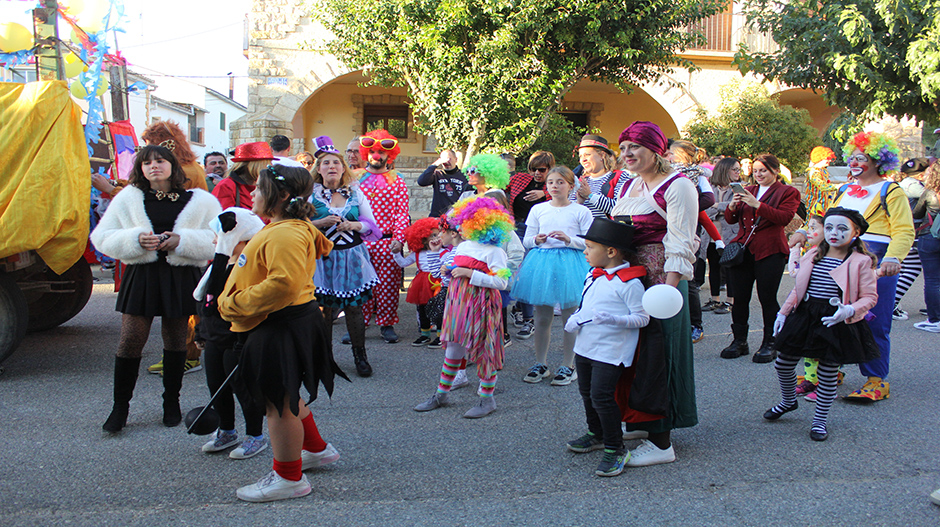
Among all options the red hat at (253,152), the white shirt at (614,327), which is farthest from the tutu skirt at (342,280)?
the white shirt at (614,327)

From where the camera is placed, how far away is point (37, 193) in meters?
4.41

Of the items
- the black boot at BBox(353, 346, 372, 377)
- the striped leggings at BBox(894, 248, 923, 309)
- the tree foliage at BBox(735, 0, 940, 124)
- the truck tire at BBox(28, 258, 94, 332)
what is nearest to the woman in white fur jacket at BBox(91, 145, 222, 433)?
the black boot at BBox(353, 346, 372, 377)

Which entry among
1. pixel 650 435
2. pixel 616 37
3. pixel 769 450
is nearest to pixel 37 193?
pixel 650 435

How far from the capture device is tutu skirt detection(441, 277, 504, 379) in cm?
411

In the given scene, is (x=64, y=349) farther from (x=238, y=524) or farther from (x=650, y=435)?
(x=650, y=435)

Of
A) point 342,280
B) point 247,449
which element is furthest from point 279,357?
point 342,280

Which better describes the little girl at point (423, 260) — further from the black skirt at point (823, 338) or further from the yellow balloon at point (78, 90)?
the yellow balloon at point (78, 90)

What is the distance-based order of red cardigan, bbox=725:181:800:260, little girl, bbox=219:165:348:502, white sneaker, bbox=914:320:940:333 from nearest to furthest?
little girl, bbox=219:165:348:502 < red cardigan, bbox=725:181:800:260 < white sneaker, bbox=914:320:940:333

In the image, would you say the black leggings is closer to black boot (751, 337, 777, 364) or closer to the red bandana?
black boot (751, 337, 777, 364)

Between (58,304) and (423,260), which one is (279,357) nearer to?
(423,260)

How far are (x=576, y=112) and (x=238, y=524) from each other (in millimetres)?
18191

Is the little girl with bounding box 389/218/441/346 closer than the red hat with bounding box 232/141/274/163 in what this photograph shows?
No

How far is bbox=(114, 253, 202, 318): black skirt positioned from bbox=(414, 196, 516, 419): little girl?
5.19 feet

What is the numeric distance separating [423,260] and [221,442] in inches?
106
